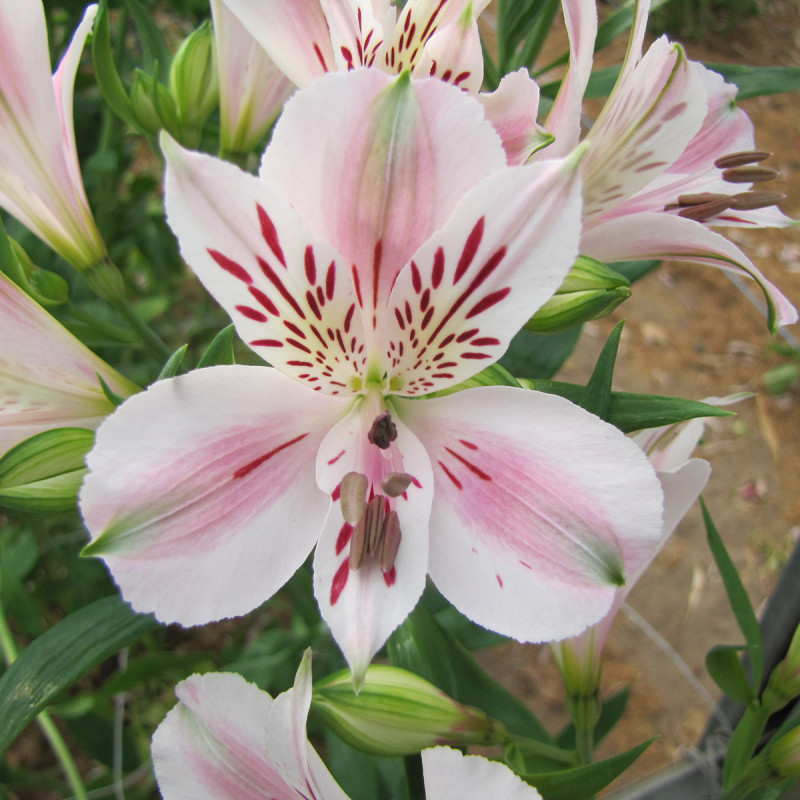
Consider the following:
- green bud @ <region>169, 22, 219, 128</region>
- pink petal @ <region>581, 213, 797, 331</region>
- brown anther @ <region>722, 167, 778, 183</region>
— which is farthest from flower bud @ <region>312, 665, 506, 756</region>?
green bud @ <region>169, 22, 219, 128</region>

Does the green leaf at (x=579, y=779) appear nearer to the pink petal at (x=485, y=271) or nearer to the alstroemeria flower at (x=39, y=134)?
the pink petal at (x=485, y=271)

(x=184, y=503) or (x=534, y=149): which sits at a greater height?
(x=534, y=149)

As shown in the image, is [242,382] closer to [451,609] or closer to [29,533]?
[451,609]

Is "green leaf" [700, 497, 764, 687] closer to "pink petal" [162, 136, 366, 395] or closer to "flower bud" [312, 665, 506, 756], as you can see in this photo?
"flower bud" [312, 665, 506, 756]

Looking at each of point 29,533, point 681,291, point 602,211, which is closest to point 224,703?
point 602,211

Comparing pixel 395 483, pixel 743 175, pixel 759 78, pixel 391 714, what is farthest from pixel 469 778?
pixel 759 78

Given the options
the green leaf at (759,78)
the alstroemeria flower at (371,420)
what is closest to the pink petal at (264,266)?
the alstroemeria flower at (371,420)

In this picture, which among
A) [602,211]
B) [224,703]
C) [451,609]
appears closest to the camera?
[224,703]
